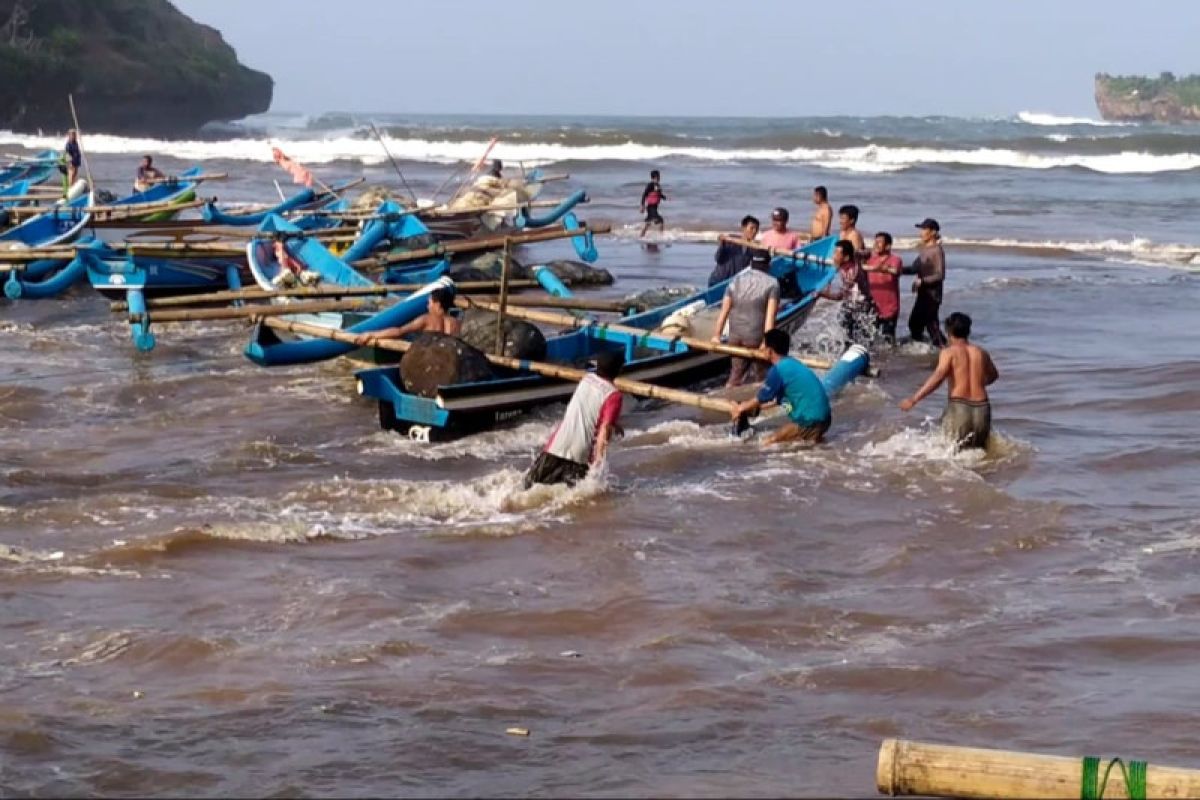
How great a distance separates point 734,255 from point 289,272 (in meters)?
4.53

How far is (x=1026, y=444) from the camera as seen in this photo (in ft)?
41.2

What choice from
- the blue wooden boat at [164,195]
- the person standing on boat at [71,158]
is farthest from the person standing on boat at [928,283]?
the person standing on boat at [71,158]

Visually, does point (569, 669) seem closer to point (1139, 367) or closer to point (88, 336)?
point (1139, 367)

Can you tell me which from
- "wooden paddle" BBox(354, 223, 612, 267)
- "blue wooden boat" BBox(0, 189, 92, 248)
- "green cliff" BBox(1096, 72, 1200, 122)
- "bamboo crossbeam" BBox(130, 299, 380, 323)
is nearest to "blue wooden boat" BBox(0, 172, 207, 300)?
"blue wooden boat" BBox(0, 189, 92, 248)

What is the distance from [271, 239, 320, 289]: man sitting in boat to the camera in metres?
16.5

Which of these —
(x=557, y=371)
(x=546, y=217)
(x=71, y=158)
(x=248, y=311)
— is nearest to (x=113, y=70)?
(x=71, y=158)

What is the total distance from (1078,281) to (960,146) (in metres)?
40.4

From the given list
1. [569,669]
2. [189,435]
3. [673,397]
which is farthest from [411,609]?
[189,435]

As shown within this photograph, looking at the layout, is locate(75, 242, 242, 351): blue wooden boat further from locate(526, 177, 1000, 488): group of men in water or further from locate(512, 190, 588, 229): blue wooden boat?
locate(512, 190, 588, 229): blue wooden boat

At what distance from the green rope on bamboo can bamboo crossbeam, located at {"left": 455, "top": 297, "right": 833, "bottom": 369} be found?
807 centimetres

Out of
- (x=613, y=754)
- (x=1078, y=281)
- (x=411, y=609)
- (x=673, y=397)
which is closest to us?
(x=613, y=754)

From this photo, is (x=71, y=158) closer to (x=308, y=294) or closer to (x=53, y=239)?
(x=53, y=239)

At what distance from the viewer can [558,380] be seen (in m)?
13.2

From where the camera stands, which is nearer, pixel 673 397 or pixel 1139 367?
pixel 673 397
